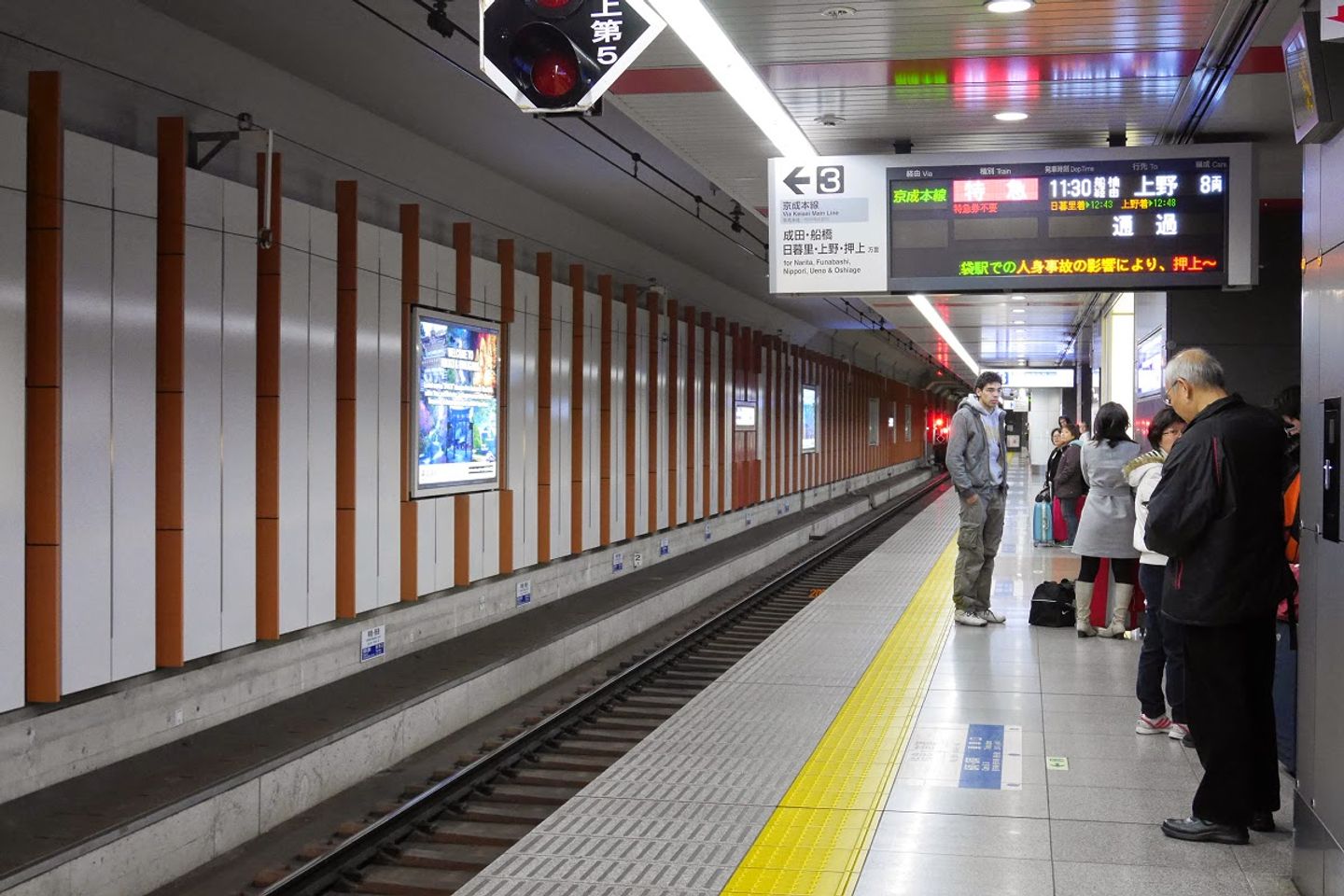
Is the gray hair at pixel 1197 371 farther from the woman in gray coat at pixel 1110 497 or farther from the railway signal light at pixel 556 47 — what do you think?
the woman in gray coat at pixel 1110 497

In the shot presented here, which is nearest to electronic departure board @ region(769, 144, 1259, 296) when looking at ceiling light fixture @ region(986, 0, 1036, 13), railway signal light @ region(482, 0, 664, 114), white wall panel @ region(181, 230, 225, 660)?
ceiling light fixture @ region(986, 0, 1036, 13)

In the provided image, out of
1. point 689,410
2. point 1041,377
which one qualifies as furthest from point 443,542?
point 1041,377

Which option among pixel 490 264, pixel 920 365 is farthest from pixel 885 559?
pixel 920 365

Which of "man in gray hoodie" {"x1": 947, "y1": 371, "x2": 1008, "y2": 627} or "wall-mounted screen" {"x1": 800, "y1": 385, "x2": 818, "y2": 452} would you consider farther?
"wall-mounted screen" {"x1": 800, "y1": 385, "x2": 818, "y2": 452}

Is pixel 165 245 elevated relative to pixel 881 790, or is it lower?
elevated

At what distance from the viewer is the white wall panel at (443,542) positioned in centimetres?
973

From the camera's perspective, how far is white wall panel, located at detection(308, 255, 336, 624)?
7.96m

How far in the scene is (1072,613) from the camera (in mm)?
9891

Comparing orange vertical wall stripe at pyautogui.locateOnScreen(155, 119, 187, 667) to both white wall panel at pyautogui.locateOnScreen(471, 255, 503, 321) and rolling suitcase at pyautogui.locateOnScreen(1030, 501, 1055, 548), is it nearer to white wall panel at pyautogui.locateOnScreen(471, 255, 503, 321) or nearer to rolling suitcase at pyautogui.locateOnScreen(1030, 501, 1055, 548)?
white wall panel at pyautogui.locateOnScreen(471, 255, 503, 321)

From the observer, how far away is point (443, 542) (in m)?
9.85

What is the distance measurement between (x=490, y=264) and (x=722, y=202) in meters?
3.38

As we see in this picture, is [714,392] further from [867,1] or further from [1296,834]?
[1296,834]

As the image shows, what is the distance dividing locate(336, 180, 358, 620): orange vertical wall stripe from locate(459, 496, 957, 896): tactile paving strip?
246cm

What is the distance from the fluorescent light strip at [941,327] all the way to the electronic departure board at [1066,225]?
4383 millimetres
